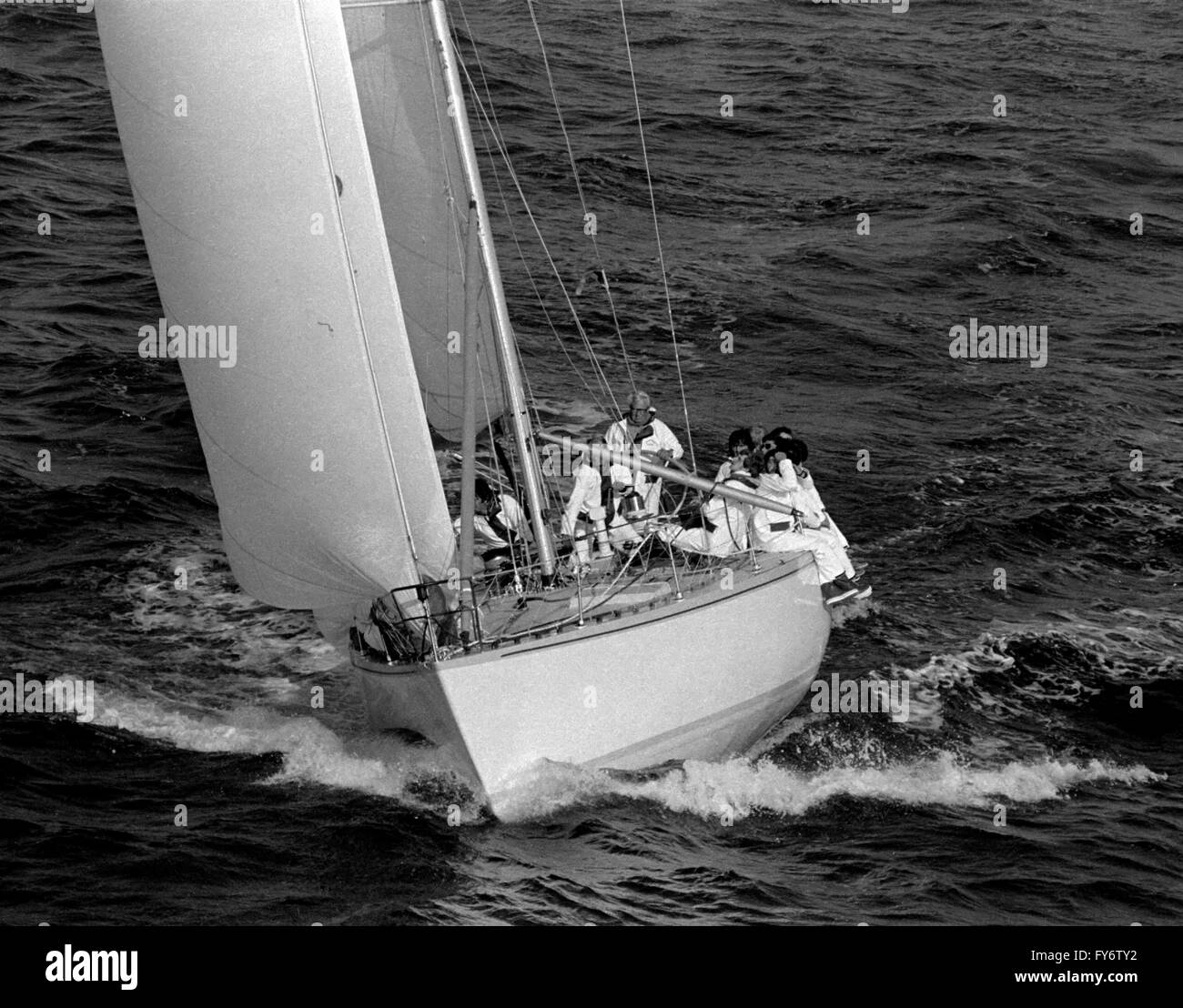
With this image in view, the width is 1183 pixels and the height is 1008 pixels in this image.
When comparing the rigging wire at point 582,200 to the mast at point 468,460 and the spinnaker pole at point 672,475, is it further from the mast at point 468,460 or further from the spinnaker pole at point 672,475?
the mast at point 468,460

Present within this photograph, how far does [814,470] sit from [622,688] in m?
7.35

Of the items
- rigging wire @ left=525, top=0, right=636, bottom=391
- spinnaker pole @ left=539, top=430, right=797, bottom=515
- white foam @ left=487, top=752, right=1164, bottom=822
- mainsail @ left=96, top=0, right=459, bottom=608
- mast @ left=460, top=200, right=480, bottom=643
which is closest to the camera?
mainsail @ left=96, top=0, right=459, bottom=608

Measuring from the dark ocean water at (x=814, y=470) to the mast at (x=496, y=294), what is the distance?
83.7 inches

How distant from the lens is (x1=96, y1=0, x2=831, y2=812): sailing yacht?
12.4 m

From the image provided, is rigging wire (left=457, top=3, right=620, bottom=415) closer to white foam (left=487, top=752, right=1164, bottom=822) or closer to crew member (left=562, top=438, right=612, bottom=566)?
crew member (left=562, top=438, right=612, bottom=566)

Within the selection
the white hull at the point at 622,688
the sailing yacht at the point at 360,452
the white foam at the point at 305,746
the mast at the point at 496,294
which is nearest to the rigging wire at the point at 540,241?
the mast at the point at 496,294

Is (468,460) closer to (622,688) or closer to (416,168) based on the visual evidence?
(622,688)

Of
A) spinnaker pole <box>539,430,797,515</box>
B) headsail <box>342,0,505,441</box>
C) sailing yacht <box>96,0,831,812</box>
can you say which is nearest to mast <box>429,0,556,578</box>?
sailing yacht <box>96,0,831,812</box>

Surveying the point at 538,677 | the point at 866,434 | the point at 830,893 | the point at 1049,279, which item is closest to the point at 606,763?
the point at 538,677

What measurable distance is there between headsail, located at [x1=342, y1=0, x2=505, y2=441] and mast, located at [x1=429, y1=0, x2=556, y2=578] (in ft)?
2.82

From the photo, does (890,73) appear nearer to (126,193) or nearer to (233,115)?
(126,193)

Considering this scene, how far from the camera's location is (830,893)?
39.5ft

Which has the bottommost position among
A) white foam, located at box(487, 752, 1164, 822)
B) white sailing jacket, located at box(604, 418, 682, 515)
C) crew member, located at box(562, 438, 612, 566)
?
white foam, located at box(487, 752, 1164, 822)
